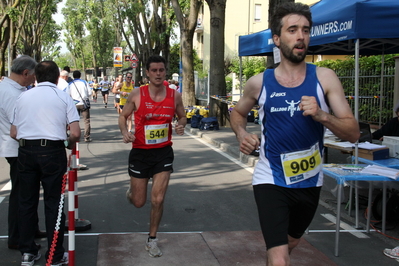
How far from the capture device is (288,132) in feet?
9.84

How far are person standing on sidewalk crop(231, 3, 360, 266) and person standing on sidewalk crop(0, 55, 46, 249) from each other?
263 cm

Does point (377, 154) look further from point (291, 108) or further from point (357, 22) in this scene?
point (291, 108)

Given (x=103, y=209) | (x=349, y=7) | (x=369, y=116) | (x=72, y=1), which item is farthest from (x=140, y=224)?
(x=72, y=1)

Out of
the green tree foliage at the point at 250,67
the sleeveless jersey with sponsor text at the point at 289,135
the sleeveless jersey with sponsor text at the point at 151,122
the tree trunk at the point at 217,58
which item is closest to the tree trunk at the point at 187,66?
the tree trunk at the point at 217,58

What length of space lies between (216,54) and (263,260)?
1297 cm

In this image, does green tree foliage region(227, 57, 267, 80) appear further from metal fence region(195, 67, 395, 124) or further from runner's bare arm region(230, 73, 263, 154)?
runner's bare arm region(230, 73, 263, 154)

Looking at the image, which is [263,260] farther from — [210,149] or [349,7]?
[210,149]

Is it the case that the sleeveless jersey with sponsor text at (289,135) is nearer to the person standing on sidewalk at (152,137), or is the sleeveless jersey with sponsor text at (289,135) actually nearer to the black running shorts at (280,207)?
the black running shorts at (280,207)

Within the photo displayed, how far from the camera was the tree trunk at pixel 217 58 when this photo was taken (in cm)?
1655

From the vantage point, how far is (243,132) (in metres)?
3.21

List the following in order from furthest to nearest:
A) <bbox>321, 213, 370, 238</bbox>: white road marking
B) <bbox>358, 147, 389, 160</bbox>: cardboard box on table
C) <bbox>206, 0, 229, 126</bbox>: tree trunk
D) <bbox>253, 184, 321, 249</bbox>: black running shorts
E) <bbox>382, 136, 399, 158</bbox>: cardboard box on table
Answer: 1. <bbox>206, 0, 229, 126</bbox>: tree trunk
2. <bbox>382, 136, 399, 158</bbox>: cardboard box on table
3. <bbox>358, 147, 389, 160</bbox>: cardboard box on table
4. <bbox>321, 213, 370, 238</bbox>: white road marking
5. <bbox>253, 184, 321, 249</bbox>: black running shorts

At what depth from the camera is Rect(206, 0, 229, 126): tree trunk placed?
1655 centimetres

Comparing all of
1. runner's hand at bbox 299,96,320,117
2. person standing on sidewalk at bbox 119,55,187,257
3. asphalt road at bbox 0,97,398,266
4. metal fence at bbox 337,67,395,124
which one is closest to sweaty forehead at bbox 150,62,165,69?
person standing on sidewalk at bbox 119,55,187,257

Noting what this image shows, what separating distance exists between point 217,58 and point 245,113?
45.4 ft
